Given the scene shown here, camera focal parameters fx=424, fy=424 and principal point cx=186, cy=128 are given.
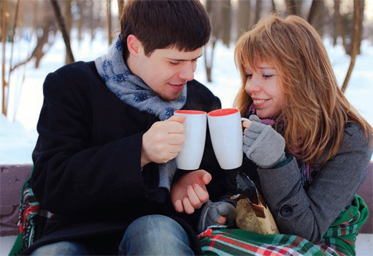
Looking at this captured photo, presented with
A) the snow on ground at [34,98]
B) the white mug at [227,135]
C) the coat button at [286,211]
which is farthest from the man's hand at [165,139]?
the snow on ground at [34,98]

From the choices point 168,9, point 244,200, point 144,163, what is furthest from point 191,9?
point 244,200

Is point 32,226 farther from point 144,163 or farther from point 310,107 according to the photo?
point 310,107

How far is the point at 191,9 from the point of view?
5.10 feet

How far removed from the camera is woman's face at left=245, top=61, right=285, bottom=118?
1672 mm

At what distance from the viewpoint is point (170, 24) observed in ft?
5.01

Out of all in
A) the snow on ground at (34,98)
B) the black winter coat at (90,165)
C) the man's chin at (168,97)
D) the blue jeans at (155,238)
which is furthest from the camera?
the snow on ground at (34,98)

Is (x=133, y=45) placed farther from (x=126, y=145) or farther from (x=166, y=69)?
(x=126, y=145)

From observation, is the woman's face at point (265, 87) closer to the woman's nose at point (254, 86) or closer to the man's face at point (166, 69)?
the woman's nose at point (254, 86)

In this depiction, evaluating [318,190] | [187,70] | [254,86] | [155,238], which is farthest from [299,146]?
[155,238]

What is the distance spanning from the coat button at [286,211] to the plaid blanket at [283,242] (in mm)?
75

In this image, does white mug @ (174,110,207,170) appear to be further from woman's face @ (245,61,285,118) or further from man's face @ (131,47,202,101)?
woman's face @ (245,61,285,118)

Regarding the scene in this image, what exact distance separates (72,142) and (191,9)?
656 mm

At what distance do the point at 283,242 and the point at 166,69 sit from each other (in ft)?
2.53

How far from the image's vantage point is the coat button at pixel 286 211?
5.07 ft
